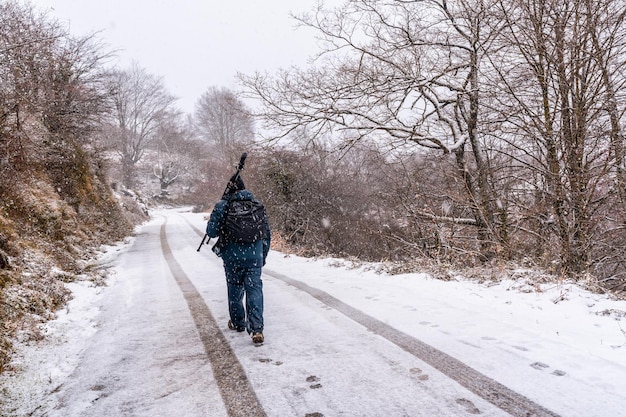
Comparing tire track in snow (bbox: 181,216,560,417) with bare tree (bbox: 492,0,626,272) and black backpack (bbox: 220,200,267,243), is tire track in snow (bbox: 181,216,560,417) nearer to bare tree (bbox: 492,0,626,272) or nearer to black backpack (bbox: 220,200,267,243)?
black backpack (bbox: 220,200,267,243)

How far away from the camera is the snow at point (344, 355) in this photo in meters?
2.80

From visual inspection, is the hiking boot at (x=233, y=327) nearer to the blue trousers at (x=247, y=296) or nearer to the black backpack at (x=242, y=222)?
the blue trousers at (x=247, y=296)

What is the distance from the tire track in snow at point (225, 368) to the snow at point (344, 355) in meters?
0.07

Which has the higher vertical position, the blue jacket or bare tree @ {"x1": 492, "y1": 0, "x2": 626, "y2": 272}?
bare tree @ {"x1": 492, "y1": 0, "x2": 626, "y2": 272}

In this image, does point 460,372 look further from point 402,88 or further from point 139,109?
point 139,109

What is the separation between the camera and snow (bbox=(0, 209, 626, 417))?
2799mm

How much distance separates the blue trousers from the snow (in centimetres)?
18

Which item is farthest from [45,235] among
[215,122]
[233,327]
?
[215,122]

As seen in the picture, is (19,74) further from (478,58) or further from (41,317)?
(478,58)

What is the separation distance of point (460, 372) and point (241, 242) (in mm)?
2488

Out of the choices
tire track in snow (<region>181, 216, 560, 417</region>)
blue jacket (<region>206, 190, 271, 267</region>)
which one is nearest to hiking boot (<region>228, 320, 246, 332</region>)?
blue jacket (<region>206, 190, 271, 267</region>)

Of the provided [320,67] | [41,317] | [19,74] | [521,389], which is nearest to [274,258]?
[320,67]

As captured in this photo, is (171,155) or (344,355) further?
(171,155)

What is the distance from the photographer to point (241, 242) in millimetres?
A: 4328
